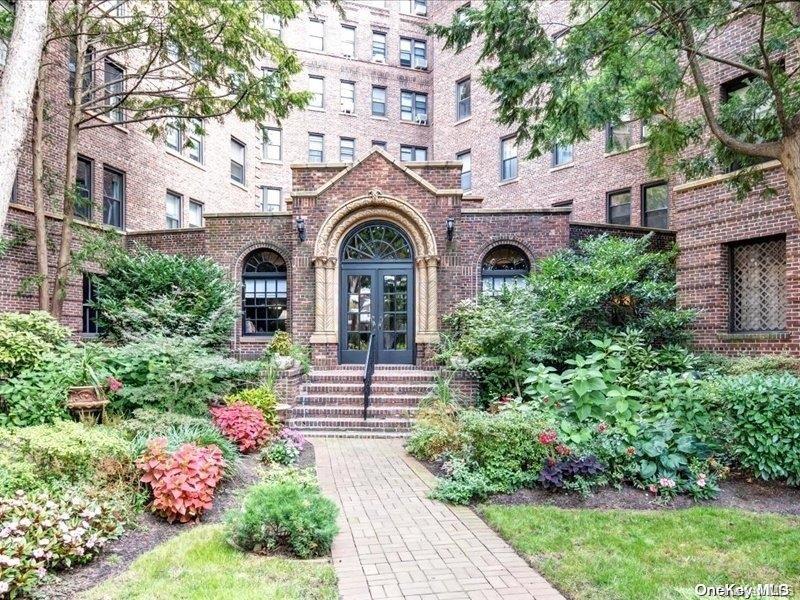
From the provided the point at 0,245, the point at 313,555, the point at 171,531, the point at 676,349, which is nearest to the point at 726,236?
the point at 676,349

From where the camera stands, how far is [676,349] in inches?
416

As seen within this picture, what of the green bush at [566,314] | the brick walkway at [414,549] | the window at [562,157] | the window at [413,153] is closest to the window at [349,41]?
the window at [413,153]

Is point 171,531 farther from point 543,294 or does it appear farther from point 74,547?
point 543,294

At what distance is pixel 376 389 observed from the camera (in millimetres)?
10938

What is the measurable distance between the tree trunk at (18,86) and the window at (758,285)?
12.2 m

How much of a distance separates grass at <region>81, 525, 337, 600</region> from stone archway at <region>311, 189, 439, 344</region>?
27.0ft

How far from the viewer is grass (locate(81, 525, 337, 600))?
11.8ft

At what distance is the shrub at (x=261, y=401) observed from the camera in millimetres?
8867

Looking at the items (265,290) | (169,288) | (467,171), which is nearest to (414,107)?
(467,171)

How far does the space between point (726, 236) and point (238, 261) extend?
11167mm

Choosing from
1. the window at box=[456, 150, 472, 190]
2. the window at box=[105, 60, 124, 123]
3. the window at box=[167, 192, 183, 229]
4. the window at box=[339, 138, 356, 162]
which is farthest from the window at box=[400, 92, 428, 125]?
the window at box=[105, 60, 124, 123]

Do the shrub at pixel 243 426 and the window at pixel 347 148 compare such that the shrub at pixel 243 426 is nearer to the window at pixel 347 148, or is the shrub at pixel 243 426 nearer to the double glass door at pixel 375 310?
the double glass door at pixel 375 310

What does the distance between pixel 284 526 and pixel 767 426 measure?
554 cm

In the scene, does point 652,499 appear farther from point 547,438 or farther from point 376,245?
point 376,245
